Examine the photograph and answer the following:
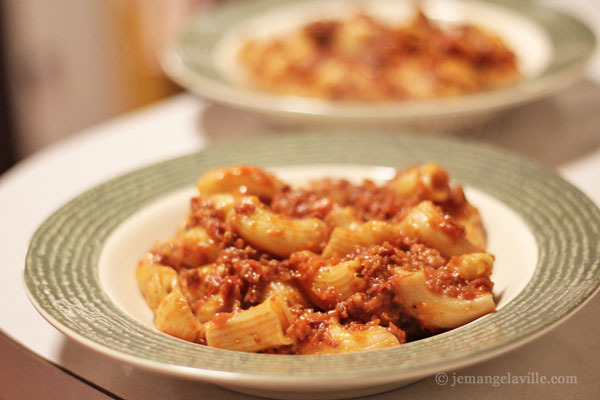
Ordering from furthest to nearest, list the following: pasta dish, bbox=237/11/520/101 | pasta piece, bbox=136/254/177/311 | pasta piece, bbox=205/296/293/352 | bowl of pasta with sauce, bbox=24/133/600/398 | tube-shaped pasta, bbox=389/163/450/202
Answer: pasta dish, bbox=237/11/520/101 < tube-shaped pasta, bbox=389/163/450/202 < pasta piece, bbox=136/254/177/311 < pasta piece, bbox=205/296/293/352 < bowl of pasta with sauce, bbox=24/133/600/398

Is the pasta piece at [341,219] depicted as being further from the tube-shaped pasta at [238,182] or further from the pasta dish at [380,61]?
the pasta dish at [380,61]

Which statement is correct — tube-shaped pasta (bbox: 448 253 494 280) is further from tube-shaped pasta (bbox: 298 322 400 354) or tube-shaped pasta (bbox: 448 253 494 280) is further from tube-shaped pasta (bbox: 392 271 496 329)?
tube-shaped pasta (bbox: 298 322 400 354)

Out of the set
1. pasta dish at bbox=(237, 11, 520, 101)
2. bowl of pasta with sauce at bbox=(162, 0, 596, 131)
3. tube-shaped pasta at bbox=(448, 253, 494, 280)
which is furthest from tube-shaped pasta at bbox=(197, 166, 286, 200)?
pasta dish at bbox=(237, 11, 520, 101)

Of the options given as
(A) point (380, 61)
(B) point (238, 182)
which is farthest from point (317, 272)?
(A) point (380, 61)

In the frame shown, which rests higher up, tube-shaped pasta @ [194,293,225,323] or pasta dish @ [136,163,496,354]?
pasta dish @ [136,163,496,354]

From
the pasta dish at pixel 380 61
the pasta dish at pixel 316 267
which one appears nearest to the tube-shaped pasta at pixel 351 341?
the pasta dish at pixel 316 267

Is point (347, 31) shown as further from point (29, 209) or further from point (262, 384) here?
point (262, 384)
